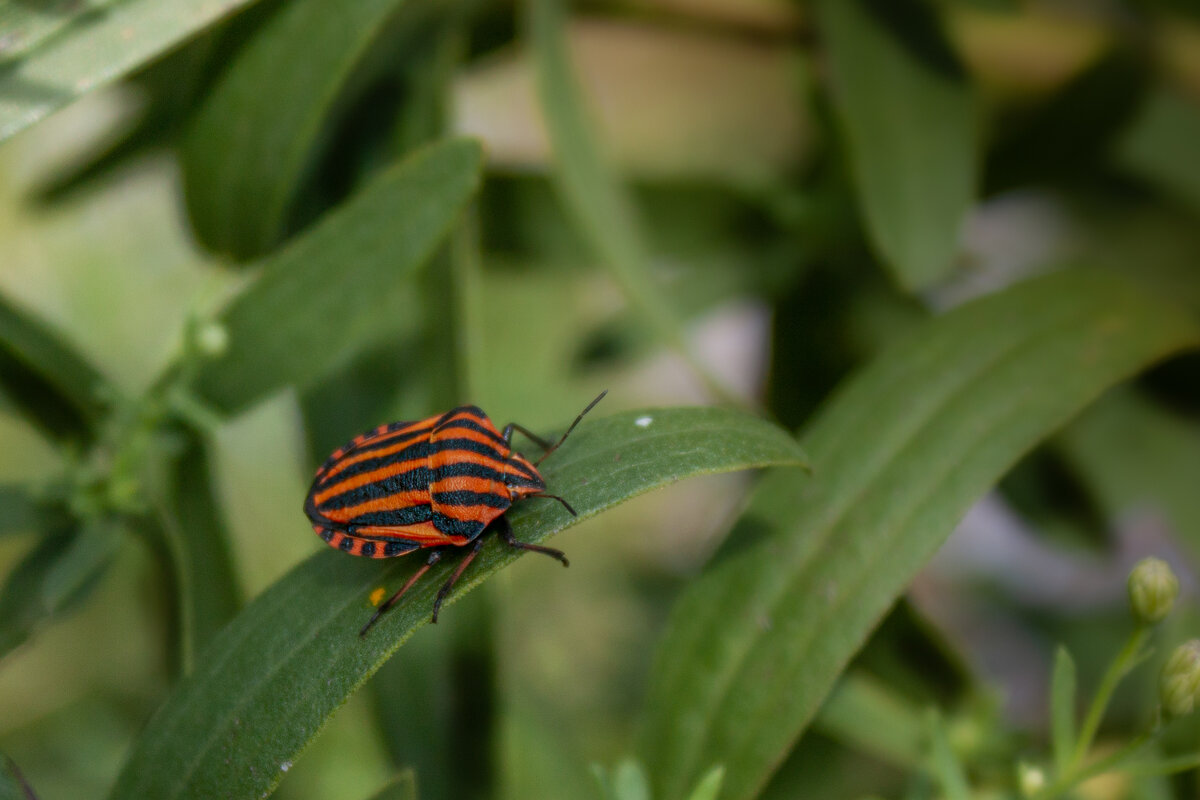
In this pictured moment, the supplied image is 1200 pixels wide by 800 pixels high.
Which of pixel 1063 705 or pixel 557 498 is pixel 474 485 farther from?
pixel 1063 705

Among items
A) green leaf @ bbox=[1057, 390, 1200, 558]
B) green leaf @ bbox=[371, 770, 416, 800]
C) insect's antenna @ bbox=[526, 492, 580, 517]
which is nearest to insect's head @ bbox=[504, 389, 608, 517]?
insect's antenna @ bbox=[526, 492, 580, 517]

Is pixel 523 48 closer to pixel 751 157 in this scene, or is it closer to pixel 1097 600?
pixel 751 157

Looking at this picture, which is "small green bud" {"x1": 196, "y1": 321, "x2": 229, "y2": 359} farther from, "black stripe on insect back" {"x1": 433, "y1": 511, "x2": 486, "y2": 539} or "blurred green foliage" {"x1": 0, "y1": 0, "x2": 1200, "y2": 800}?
"black stripe on insect back" {"x1": 433, "y1": 511, "x2": 486, "y2": 539}

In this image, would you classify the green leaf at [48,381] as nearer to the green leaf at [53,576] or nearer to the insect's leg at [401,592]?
the green leaf at [53,576]

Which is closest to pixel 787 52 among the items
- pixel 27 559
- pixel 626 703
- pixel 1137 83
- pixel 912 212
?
pixel 1137 83

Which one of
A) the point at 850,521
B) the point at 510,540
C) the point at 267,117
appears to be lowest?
the point at 850,521

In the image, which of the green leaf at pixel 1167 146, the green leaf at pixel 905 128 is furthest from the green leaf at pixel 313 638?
the green leaf at pixel 1167 146

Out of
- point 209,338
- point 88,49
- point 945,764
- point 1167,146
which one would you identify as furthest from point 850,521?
point 1167,146
